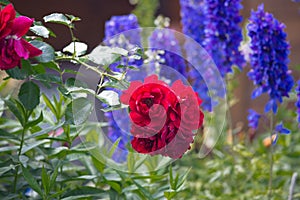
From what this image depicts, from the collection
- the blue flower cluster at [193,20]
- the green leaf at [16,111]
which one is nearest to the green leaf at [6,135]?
the green leaf at [16,111]

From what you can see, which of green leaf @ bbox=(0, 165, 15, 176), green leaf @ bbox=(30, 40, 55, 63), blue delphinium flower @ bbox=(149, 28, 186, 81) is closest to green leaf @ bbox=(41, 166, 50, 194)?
green leaf @ bbox=(0, 165, 15, 176)

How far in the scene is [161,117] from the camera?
0.58 metres

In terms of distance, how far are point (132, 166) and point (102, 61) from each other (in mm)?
209

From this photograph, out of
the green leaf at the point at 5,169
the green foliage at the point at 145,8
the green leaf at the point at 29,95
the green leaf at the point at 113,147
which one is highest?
the green foliage at the point at 145,8

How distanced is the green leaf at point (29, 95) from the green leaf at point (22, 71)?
2 cm

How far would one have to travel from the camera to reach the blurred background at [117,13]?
1.99 m

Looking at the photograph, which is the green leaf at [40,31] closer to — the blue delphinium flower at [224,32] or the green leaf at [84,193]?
the green leaf at [84,193]

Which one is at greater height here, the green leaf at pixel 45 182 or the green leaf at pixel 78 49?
the green leaf at pixel 78 49

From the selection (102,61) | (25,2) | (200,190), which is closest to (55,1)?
(25,2)

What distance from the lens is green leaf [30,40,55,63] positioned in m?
0.60

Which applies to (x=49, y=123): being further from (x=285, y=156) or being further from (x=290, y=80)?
(x=285, y=156)

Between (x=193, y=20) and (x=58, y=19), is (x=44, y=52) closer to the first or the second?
(x=58, y=19)

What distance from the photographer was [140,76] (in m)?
0.85

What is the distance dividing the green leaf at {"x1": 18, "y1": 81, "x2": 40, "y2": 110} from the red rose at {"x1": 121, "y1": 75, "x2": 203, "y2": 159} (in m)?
0.10
